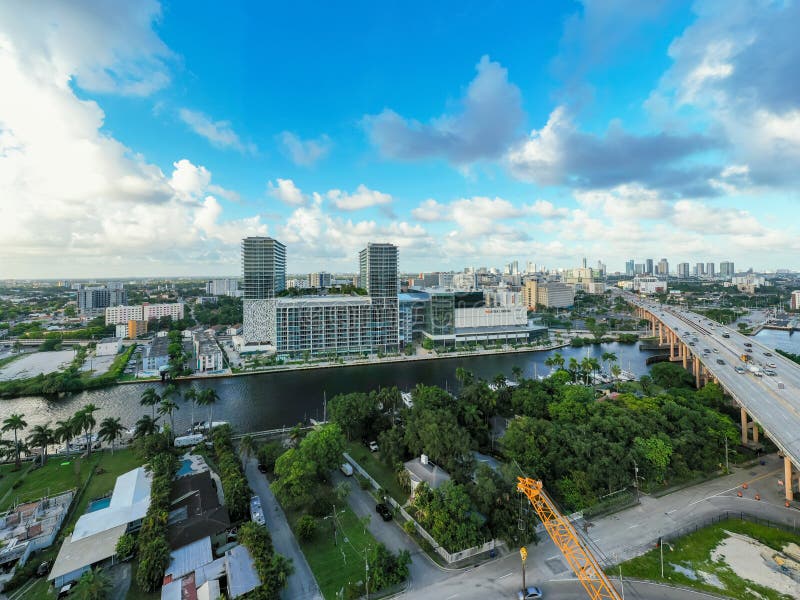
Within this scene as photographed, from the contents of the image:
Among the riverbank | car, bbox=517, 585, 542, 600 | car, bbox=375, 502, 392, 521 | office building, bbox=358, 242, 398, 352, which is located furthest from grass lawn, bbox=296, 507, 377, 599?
office building, bbox=358, 242, 398, 352

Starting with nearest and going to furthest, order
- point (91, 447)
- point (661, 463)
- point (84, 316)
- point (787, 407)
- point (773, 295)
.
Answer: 1. point (661, 463)
2. point (787, 407)
3. point (91, 447)
4. point (84, 316)
5. point (773, 295)

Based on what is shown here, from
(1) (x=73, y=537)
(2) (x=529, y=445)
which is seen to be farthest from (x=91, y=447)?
(2) (x=529, y=445)

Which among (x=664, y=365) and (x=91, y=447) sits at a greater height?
(x=664, y=365)

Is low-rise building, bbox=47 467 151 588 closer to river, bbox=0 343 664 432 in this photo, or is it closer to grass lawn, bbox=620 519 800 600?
river, bbox=0 343 664 432

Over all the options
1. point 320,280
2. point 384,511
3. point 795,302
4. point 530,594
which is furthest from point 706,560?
point 320,280

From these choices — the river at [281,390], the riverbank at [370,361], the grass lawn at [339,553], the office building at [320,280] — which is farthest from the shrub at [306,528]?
the office building at [320,280]

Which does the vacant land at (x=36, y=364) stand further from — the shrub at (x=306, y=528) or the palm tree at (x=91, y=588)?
the shrub at (x=306, y=528)

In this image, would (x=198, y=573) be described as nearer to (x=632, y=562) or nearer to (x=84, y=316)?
(x=632, y=562)
